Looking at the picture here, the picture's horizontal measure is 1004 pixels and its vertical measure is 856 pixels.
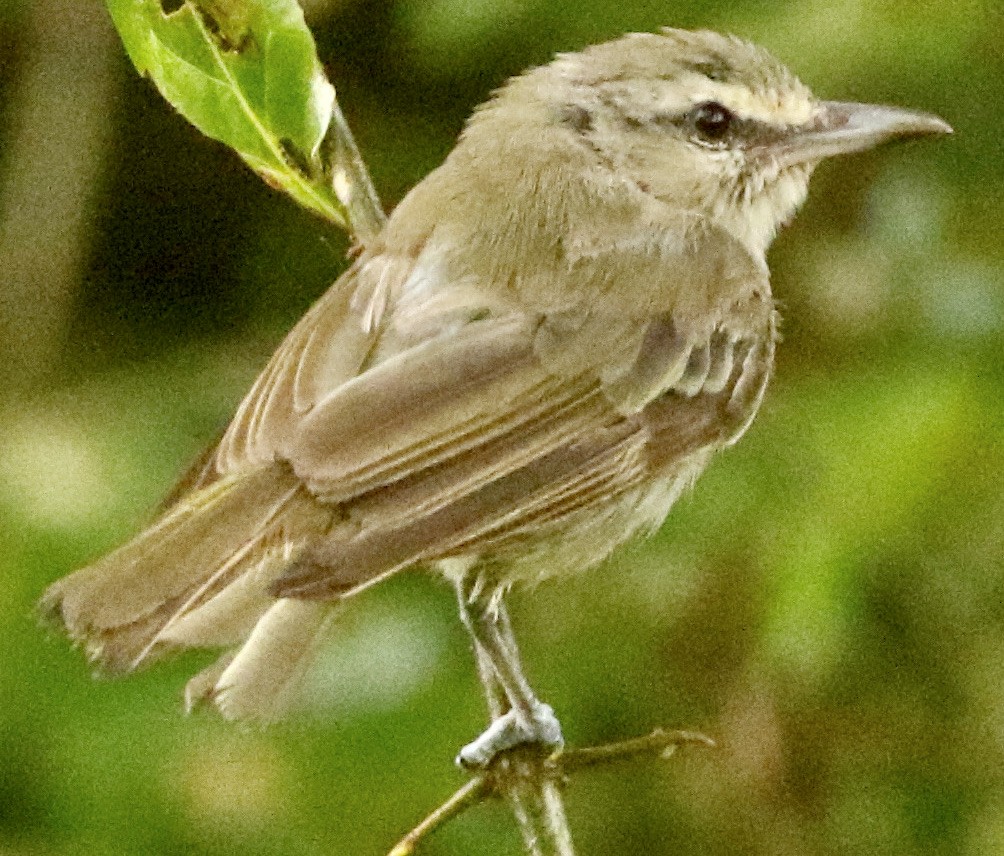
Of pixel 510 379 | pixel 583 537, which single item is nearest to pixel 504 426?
pixel 510 379

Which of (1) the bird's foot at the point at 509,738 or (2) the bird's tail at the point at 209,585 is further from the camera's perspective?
(1) the bird's foot at the point at 509,738

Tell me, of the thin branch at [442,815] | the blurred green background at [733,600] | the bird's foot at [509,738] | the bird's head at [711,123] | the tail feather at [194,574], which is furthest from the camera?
the bird's head at [711,123]

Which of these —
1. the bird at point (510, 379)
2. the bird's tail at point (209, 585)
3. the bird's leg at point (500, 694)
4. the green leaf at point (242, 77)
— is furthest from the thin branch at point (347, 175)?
the bird's leg at point (500, 694)

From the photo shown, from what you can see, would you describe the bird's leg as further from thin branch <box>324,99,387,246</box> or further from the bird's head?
the bird's head

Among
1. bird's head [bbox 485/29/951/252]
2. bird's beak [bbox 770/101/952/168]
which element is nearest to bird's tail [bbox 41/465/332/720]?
bird's head [bbox 485/29/951/252]

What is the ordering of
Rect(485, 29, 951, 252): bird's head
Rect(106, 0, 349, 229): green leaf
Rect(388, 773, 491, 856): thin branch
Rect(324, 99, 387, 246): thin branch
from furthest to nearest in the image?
Rect(485, 29, 951, 252): bird's head
Rect(324, 99, 387, 246): thin branch
Rect(106, 0, 349, 229): green leaf
Rect(388, 773, 491, 856): thin branch

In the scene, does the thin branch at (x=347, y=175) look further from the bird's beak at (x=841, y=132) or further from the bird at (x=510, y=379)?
the bird's beak at (x=841, y=132)

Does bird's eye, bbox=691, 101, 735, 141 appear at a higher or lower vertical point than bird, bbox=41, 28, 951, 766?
higher

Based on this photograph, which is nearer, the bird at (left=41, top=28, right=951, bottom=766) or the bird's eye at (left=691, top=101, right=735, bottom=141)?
the bird at (left=41, top=28, right=951, bottom=766)

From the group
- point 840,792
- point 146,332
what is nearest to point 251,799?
point 840,792

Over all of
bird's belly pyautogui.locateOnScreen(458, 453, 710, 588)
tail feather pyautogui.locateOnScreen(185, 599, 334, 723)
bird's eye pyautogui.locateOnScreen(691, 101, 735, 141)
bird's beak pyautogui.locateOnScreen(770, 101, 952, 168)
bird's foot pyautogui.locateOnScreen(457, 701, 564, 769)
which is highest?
bird's eye pyautogui.locateOnScreen(691, 101, 735, 141)
